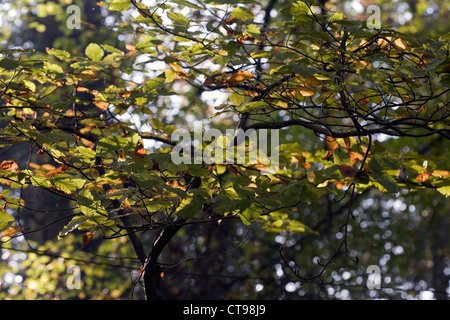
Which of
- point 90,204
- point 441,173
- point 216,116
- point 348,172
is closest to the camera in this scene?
point 90,204

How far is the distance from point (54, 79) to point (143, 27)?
0.66 m

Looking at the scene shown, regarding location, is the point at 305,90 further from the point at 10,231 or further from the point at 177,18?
the point at 10,231

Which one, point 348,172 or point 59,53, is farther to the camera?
point 59,53

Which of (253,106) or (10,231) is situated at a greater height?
(253,106)

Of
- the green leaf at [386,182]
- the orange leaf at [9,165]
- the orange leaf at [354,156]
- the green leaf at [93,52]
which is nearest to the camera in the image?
the green leaf at [386,182]

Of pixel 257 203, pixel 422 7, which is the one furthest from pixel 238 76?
pixel 422 7

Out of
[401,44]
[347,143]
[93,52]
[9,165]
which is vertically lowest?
[9,165]

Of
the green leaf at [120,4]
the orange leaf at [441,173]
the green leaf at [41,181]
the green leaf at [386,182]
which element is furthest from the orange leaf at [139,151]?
the orange leaf at [441,173]

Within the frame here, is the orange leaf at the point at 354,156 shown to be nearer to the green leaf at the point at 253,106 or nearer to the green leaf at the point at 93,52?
the green leaf at the point at 253,106

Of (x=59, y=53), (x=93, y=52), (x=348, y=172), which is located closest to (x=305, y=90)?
(x=348, y=172)

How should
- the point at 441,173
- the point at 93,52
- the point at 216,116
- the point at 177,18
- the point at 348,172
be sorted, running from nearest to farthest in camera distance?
the point at 348,172 → the point at 177,18 → the point at 441,173 → the point at 93,52 → the point at 216,116

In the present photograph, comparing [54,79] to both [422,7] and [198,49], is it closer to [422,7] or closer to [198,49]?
[198,49]

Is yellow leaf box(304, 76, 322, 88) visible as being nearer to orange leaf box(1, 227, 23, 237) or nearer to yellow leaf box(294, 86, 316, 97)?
yellow leaf box(294, 86, 316, 97)

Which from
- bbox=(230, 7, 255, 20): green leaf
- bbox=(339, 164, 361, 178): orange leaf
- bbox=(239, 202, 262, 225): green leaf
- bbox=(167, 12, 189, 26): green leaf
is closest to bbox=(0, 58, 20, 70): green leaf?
bbox=(167, 12, 189, 26): green leaf
